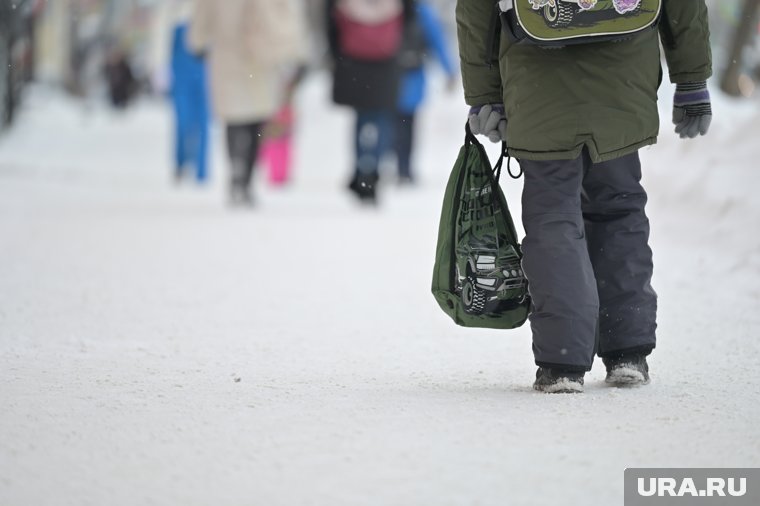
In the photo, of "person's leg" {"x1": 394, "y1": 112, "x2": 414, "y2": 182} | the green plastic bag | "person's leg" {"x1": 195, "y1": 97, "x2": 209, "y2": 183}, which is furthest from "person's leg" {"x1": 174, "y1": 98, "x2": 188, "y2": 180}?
the green plastic bag

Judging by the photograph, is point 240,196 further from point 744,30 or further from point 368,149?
point 744,30

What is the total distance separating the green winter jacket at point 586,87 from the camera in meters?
3.26

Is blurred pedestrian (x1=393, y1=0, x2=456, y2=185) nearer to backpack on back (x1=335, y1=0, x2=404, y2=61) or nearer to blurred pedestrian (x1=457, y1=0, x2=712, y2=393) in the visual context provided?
backpack on back (x1=335, y1=0, x2=404, y2=61)

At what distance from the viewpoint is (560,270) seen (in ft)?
10.7

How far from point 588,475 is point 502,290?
1.04 m

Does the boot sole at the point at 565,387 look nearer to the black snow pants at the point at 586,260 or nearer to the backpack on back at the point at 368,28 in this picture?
the black snow pants at the point at 586,260

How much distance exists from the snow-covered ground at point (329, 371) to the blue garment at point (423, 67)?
13.7 ft

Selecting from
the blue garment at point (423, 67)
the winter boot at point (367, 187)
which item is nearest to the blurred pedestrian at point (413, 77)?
the blue garment at point (423, 67)

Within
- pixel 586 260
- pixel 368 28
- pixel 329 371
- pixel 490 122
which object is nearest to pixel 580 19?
pixel 490 122

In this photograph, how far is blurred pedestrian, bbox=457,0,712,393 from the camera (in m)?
3.24

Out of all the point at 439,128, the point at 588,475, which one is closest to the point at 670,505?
the point at 588,475

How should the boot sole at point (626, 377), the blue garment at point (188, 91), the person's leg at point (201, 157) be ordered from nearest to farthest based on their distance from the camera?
the boot sole at point (626, 377) < the blue garment at point (188, 91) < the person's leg at point (201, 157)

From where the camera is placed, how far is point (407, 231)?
8.31 meters

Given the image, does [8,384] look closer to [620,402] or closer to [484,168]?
[484,168]
